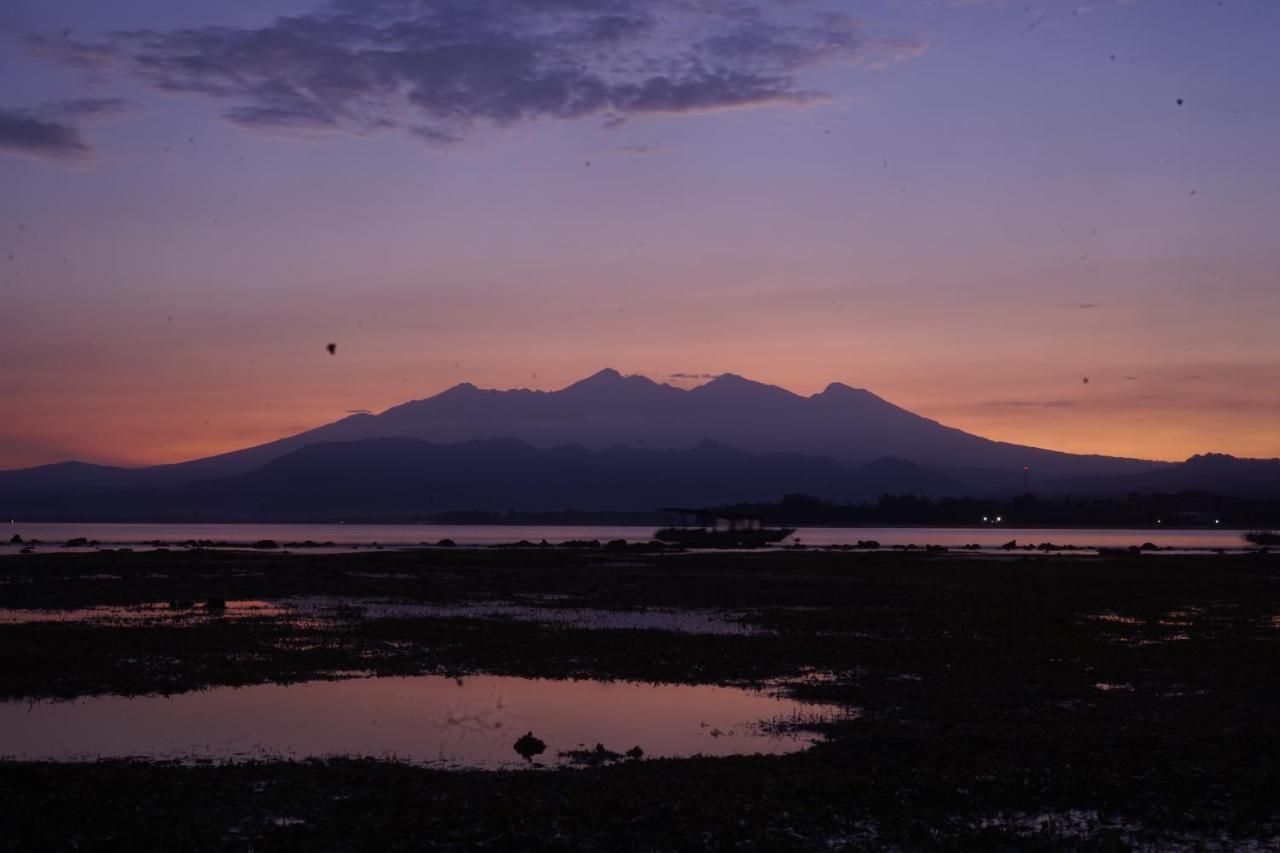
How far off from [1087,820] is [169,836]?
10160mm

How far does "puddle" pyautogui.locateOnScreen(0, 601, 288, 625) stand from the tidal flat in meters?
0.30

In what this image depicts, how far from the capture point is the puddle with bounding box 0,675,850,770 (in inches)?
678

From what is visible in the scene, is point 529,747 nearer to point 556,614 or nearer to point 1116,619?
point 556,614

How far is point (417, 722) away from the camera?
19.6 m

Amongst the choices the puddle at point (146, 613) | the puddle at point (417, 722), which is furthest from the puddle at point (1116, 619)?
the puddle at point (146, 613)

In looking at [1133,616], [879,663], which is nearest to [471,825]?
[879,663]

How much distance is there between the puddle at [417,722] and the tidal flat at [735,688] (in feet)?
1.90

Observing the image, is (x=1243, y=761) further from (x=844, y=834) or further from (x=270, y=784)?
(x=270, y=784)

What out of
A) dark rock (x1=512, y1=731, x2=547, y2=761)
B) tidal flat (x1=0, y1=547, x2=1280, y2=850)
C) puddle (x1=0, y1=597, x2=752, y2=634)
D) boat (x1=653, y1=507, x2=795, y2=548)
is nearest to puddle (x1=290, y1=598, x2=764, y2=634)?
puddle (x1=0, y1=597, x2=752, y2=634)

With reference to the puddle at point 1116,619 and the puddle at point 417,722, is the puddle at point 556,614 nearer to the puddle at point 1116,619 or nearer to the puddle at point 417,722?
the puddle at point 417,722

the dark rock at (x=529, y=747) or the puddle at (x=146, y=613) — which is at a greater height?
the puddle at (x=146, y=613)

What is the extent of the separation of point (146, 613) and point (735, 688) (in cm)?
2199

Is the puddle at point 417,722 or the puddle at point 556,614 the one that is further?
the puddle at point 556,614

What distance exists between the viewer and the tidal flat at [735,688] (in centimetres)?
1275
